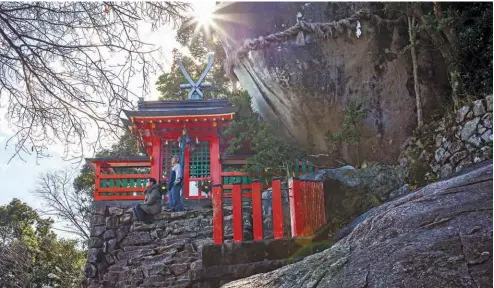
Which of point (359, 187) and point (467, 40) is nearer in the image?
point (359, 187)

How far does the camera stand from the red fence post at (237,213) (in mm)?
6234

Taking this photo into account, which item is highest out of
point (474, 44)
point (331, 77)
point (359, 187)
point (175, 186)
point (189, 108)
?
point (331, 77)

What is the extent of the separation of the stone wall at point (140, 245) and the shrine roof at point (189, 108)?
9.11 feet

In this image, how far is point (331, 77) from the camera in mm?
13039

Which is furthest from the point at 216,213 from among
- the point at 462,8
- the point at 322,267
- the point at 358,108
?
the point at 462,8

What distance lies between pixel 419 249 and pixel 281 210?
10.2 ft

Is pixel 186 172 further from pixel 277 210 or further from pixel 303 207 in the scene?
pixel 303 207

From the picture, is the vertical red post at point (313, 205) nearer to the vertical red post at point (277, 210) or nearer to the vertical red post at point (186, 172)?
the vertical red post at point (277, 210)

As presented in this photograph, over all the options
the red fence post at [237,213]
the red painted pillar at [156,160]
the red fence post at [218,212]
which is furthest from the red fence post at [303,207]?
the red painted pillar at [156,160]

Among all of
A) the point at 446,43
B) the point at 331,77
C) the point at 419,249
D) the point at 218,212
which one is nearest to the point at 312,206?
the point at 218,212

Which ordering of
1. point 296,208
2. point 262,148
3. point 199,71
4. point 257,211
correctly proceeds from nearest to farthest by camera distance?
point 296,208 < point 257,211 < point 262,148 < point 199,71

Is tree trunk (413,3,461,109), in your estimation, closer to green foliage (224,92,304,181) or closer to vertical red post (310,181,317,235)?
green foliage (224,92,304,181)

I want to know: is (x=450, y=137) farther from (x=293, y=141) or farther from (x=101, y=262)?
(x=101, y=262)

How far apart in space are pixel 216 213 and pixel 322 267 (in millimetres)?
3192
